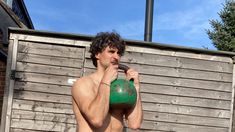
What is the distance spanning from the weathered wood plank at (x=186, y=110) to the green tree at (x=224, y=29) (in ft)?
36.7

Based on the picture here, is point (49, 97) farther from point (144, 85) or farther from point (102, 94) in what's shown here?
point (102, 94)

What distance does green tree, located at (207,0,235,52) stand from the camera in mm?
18736

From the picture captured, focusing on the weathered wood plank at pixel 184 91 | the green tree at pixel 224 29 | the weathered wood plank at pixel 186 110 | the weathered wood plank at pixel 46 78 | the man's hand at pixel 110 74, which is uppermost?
the green tree at pixel 224 29

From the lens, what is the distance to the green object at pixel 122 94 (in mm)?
3076

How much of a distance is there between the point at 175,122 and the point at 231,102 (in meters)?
1.02

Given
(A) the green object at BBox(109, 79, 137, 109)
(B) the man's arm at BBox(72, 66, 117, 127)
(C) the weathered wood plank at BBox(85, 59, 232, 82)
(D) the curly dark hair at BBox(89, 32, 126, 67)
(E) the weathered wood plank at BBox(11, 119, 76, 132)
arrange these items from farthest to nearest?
(C) the weathered wood plank at BBox(85, 59, 232, 82) → (E) the weathered wood plank at BBox(11, 119, 76, 132) → (D) the curly dark hair at BBox(89, 32, 126, 67) → (A) the green object at BBox(109, 79, 137, 109) → (B) the man's arm at BBox(72, 66, 117, 127)

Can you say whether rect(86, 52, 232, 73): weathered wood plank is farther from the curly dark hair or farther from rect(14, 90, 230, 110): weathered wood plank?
the curly dark hair

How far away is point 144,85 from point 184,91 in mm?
686

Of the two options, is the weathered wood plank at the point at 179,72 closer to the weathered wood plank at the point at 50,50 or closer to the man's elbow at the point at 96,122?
the weathered wood plank at the point at 50,50

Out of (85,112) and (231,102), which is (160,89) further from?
(85,112)

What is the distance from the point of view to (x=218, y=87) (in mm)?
7598

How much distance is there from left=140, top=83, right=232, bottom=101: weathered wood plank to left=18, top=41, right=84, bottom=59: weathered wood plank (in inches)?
45.6

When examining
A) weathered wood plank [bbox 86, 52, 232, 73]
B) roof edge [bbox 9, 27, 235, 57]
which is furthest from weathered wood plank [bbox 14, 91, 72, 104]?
roof edge [bbox 9, 27, 235, 57]

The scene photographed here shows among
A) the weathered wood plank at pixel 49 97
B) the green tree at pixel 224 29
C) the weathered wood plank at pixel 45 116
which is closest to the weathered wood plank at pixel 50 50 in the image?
the weathered wood plank at pixel 49 97
